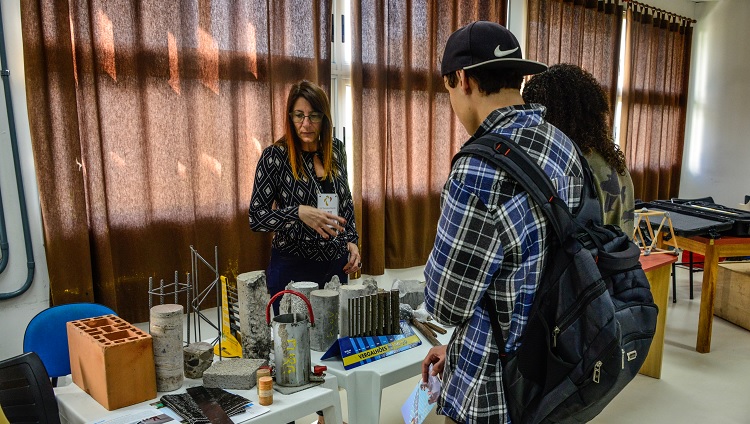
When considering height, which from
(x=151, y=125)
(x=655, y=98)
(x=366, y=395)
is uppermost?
(x=655, y=98)

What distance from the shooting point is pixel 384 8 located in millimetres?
3293

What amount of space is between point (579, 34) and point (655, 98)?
4.93 ft

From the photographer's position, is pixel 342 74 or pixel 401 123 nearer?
pixel 342 74

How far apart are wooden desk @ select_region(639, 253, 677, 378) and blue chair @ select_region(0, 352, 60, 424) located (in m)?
2.45

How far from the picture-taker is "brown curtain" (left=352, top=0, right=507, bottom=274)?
10.7ft

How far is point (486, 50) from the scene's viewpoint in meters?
1.03

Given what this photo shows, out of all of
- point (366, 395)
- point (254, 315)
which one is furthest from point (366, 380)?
point (254, 315)

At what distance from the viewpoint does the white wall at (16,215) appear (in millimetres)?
2201

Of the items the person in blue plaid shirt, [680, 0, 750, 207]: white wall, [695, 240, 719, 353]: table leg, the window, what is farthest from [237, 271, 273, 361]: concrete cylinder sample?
[680, 0, 750, 207]: white wall

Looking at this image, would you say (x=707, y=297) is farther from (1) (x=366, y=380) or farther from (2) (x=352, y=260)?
(1) (x=366, y=380)

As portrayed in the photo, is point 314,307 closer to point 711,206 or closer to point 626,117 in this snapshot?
point 711,206

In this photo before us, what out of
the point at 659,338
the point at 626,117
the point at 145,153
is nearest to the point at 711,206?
the point at 659,338

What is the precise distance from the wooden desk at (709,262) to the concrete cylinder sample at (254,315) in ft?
8.71

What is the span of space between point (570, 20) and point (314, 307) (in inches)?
158
